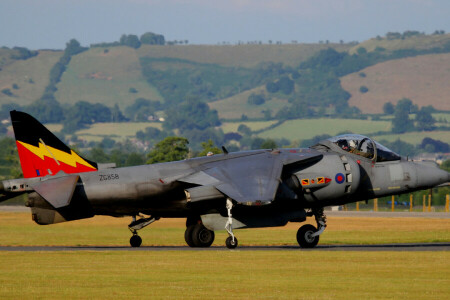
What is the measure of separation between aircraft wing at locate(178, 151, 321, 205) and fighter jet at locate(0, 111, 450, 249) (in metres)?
0.03

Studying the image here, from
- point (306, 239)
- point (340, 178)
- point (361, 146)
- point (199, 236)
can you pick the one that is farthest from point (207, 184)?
point (361, 146)

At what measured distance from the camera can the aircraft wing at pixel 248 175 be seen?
90.8 ft

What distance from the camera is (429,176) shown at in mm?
32000

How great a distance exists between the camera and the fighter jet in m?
28.6

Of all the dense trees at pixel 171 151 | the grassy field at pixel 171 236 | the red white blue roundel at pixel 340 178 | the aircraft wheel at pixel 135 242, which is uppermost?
the red white blue roundel at pixel 340 178

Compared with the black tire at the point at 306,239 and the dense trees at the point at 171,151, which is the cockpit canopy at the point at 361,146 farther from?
the dense trees at the point at 171,151

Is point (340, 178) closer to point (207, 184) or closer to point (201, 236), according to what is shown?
point (207, 184)

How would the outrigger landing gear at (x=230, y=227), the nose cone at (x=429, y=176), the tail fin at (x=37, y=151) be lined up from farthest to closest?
1. the nose cone at (x=429, y=176)
2. the tail fin at (x=37, y=151)
3. the outrigger landing gear at (x=230, y=227)

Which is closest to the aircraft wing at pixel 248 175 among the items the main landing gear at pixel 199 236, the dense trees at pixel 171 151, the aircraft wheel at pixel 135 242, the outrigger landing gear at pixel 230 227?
the outrigger landing gear at pixel 230 227
